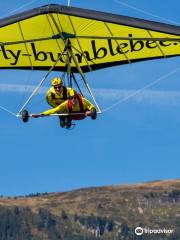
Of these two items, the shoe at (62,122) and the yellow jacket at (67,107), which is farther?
the shoe at (62,122)

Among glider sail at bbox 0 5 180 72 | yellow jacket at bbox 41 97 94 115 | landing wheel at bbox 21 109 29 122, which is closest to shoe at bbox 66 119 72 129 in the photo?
yellow jacket at bbox 41 97 94 115

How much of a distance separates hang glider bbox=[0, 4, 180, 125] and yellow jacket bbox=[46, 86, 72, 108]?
866mm

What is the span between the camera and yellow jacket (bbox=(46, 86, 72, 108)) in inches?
1639

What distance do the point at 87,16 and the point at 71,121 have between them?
5.96 meters

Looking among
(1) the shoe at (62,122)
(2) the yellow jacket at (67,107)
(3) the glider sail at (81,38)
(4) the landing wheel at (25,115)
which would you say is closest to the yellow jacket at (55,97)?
(2) the yellow jacket at (67,107)

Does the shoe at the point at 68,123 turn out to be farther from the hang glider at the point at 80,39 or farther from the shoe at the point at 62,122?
the hang glider at the point at 80,39

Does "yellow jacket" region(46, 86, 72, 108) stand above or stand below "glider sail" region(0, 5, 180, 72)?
below

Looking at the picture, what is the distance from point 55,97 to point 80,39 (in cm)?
669

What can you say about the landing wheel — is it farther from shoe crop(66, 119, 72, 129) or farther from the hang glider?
shoe crop(66, 119, 72, 129)

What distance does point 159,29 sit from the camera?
38125 millimetres

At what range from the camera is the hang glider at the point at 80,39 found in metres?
38.8

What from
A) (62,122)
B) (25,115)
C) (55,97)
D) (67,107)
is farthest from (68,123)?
(25,115)

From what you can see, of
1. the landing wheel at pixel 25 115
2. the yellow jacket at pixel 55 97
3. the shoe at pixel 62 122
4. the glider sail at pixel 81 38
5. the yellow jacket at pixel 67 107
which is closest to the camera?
the glider sail at pixel 81 38

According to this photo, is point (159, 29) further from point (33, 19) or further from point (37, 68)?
point (37, 68)
